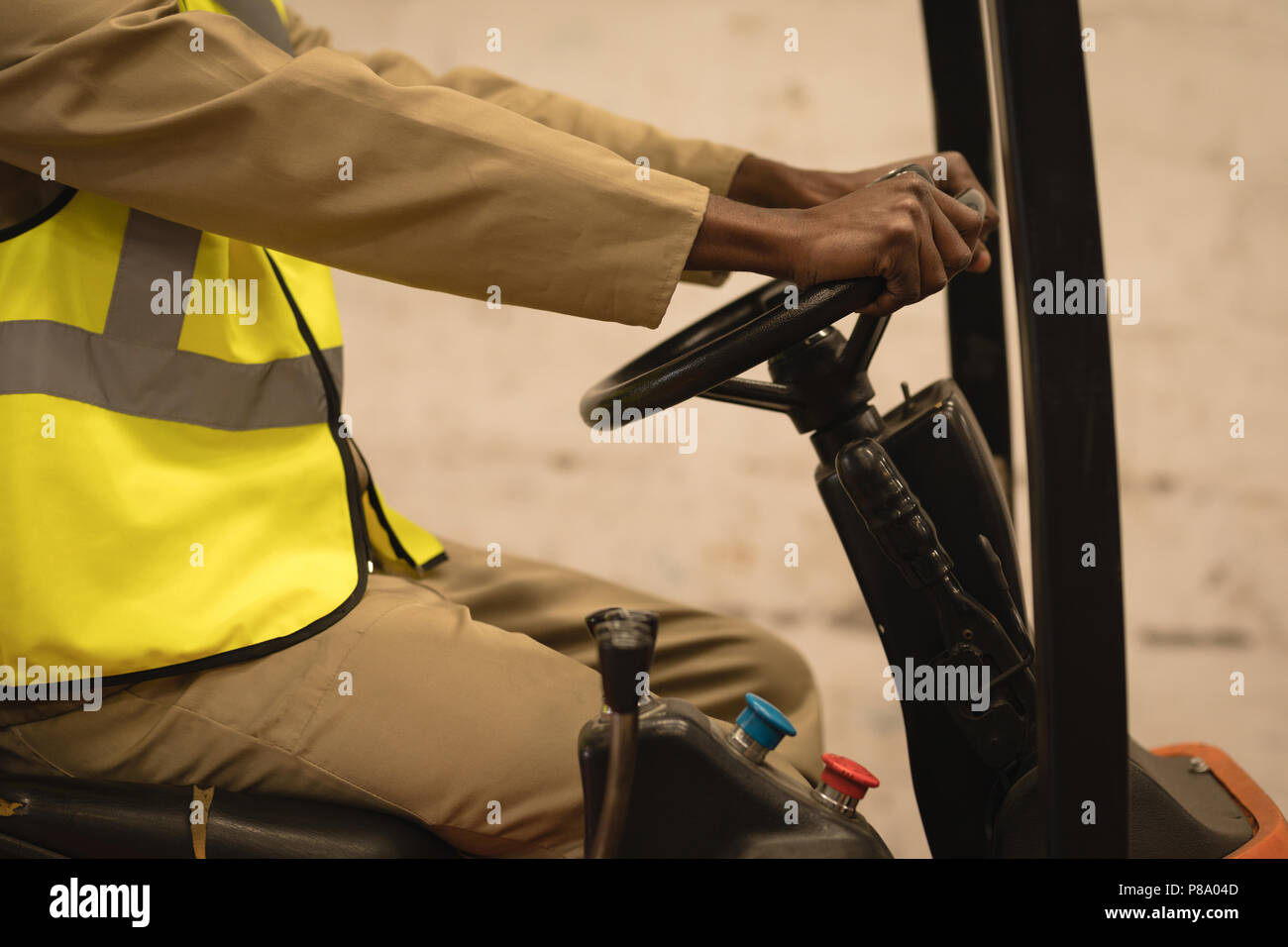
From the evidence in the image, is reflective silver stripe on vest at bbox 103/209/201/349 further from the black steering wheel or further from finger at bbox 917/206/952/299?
finger at bbox 917/206/952/299

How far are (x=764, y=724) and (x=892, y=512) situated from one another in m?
0.18

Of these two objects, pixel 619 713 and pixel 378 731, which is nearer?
pixel 619 713

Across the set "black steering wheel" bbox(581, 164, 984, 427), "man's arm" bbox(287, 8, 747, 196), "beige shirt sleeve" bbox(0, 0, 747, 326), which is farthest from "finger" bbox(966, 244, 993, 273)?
"beige shirt sleeve" bbox(0, 0, 747, 326)

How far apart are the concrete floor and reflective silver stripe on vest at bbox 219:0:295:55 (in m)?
1.24

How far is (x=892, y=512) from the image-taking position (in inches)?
27.0

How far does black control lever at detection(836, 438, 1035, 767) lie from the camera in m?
0.69

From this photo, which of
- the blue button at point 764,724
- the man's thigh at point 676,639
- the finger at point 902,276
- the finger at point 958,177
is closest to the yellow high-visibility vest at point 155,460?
the man's thigh at point 676,639

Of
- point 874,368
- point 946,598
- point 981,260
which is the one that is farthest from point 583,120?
point 874,368

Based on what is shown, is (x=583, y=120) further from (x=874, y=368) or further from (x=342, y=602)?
(x=874, y=368)

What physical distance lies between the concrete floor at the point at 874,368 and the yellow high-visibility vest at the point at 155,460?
4.30 feet

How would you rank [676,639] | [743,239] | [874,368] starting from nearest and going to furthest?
[743,239], [676,639], [874,368]
